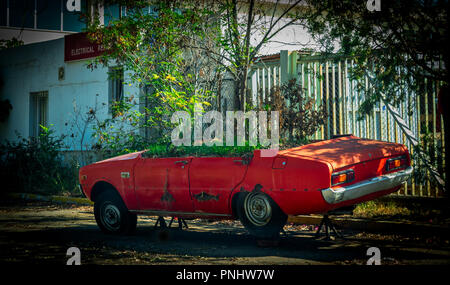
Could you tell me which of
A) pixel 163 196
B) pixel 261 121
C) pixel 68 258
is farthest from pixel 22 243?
pixel 261 121

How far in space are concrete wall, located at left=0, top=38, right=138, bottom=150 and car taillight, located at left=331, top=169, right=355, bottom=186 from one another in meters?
10.2

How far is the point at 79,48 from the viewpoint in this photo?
17062 millimetres

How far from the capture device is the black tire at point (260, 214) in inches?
248

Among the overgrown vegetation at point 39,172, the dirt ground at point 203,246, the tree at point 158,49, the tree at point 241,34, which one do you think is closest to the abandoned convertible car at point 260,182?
the dirt ground at point 203,246

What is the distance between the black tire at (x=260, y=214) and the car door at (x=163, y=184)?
875 millimetres

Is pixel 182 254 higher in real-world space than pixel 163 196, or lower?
lower

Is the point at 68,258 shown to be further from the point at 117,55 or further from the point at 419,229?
the point at 117,55

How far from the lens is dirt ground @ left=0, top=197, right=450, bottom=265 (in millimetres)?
5762

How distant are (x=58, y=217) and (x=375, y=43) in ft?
23.6

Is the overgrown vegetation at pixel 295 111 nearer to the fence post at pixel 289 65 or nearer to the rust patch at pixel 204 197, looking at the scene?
the fence post at pixel 289 65

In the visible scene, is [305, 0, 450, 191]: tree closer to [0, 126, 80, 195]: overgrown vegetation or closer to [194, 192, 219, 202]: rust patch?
[194, 192, 219, 202]: rust patch

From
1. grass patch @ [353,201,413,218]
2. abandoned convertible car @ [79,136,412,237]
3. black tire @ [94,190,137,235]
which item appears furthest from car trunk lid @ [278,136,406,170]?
black tire @ [94,190,137,235]

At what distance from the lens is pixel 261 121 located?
35.2 ft

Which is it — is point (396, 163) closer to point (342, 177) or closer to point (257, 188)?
point (342, 177)
